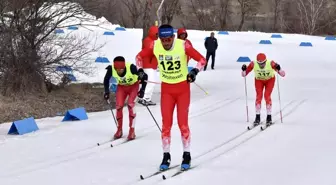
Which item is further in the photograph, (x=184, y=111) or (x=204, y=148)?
(x=204, y=148)

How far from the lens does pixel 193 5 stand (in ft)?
175

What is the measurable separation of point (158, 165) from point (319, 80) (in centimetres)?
1364

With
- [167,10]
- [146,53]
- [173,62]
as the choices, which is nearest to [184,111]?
[173,62]

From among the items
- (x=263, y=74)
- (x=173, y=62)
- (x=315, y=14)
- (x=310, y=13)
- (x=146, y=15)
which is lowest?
(x=263, y=74)

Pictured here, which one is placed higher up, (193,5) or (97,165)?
(193,5)

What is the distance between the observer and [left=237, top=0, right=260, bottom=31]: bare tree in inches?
2031

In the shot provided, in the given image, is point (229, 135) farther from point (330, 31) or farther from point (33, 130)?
point (330, 31)

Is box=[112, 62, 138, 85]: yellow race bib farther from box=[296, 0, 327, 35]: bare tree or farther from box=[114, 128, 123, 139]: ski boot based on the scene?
box=[296, 0, 327, 35]: bare tree

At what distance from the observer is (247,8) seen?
173 ft

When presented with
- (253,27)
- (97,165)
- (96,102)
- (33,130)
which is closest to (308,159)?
(97,165)

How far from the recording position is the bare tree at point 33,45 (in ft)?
47.5

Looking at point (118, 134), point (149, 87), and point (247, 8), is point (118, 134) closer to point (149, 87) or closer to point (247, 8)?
point (149, 87)

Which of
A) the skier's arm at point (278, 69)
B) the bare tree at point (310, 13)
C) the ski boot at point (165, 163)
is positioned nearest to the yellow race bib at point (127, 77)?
the ski boot at point (165, 163)

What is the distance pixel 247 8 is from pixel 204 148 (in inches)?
1743
